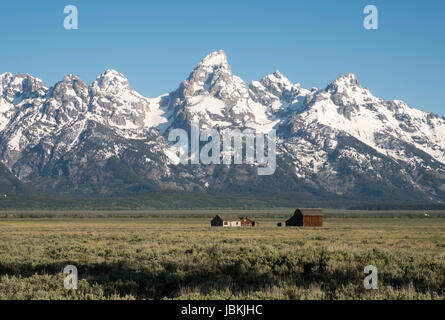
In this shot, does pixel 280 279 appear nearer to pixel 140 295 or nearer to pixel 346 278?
pixel 346 278

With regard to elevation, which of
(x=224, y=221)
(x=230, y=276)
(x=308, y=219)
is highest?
(x=230, y=276)

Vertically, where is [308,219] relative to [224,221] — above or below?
above

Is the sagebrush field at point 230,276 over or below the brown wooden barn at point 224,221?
over

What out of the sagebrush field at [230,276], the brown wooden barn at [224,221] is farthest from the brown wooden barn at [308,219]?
the sagebrush field at [230,276]

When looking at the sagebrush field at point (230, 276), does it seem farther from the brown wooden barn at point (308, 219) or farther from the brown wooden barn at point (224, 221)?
the brown wooden barn at point (224, 221)

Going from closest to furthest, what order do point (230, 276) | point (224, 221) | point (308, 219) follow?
point (230, 276) → point (308, 219) → point (224, 221)

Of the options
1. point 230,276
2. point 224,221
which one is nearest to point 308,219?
point 224,221

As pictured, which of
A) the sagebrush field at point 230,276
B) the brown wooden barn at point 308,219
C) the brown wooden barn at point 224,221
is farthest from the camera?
the brown wooden barn at point 224,221

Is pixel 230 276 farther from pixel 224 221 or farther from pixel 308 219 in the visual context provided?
pixel 224 221

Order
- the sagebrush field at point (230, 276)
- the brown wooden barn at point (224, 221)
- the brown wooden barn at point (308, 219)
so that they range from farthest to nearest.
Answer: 1. the brown wooden barn at point (224, 221)
2. the brown wooden barn at point (308, 219)
3. the sagebrush field at point (230, 276)

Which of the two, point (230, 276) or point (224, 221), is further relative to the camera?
point (224, 221)

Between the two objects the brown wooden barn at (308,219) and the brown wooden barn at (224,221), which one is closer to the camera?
the brown wooden barn at (308,219)

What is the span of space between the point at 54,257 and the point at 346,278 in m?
17.0
